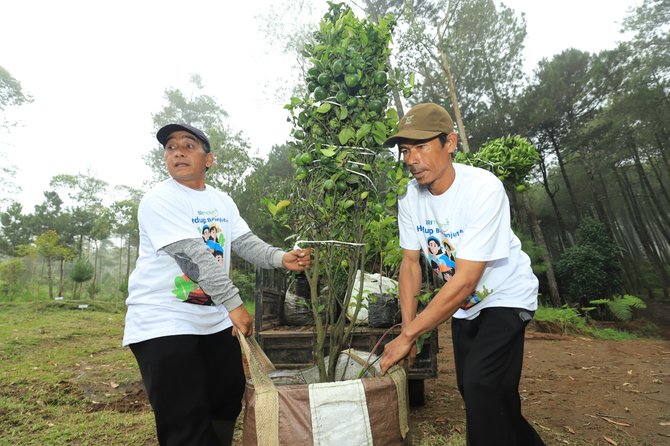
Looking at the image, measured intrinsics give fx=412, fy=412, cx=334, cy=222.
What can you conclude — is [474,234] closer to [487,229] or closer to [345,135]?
[487,229]

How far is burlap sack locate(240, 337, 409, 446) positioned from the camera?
1.53m

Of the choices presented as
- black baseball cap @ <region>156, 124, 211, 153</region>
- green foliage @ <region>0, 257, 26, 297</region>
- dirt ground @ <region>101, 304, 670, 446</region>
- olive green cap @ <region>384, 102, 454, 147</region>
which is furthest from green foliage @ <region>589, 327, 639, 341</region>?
green foliage @ <region>0, 257, 26, 297</region>

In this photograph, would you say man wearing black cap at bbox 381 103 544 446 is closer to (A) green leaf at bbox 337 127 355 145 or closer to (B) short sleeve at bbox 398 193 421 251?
(B) short sleeve at bbox 398 193 421 251

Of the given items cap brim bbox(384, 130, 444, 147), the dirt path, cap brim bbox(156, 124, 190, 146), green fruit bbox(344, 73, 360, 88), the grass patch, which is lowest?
the dirt path

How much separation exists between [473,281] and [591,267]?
15.6 metres

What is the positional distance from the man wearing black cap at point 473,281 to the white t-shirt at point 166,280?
939 mm

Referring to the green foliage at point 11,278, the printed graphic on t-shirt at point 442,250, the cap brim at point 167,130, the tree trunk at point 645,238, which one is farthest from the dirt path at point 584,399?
the green foliage at point 11,278

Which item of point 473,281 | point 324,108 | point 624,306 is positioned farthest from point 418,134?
point 624,306

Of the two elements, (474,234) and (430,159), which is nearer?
(474,234)

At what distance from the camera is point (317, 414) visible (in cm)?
153

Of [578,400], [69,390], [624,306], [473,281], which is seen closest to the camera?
[473,281]

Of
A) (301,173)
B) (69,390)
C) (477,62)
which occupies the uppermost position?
(477,62)

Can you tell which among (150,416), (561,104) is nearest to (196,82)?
(561,104)

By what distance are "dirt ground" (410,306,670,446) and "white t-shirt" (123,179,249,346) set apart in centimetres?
224
